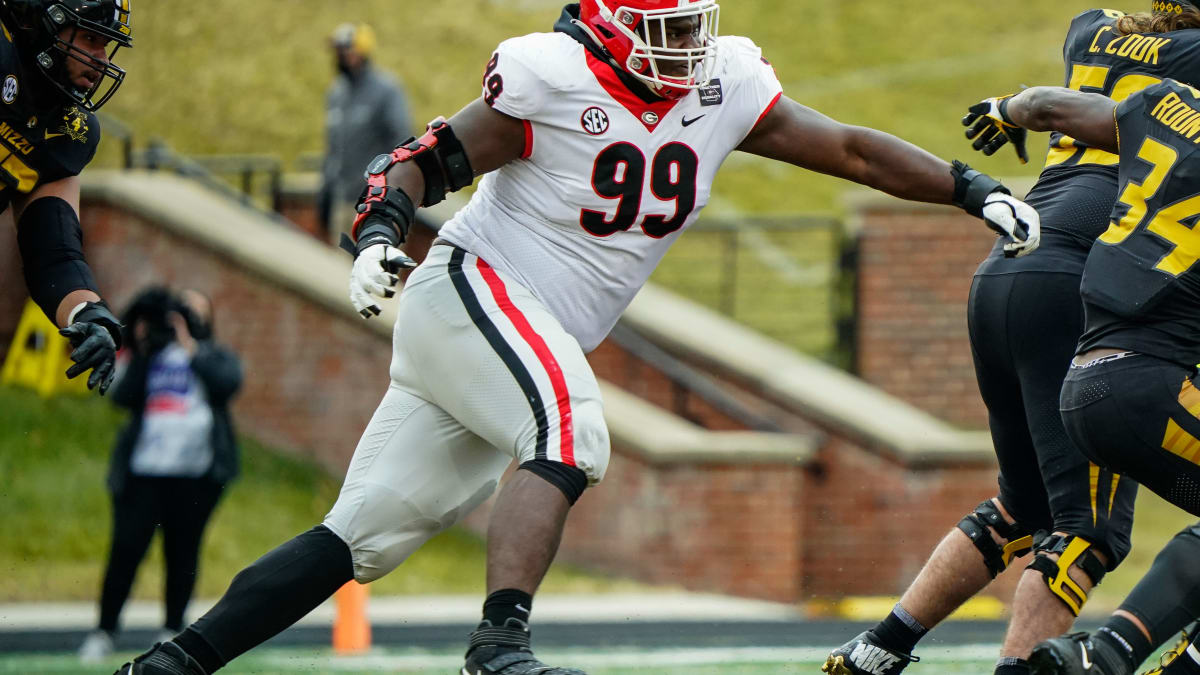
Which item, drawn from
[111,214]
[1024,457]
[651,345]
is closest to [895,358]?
[651,345]

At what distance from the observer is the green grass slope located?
34.2 ft

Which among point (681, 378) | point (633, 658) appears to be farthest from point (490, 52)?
point (633, 658)

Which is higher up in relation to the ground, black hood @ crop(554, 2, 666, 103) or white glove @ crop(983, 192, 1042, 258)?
black hood @ crop(554, 2, 666, 103)

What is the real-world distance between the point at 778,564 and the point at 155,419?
14.3 feet

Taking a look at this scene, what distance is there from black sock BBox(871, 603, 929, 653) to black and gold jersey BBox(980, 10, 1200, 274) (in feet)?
3.57

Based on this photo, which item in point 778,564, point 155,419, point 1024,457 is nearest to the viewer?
point 1024,457

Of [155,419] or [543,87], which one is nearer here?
[543,87]

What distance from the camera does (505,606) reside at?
4.09 m

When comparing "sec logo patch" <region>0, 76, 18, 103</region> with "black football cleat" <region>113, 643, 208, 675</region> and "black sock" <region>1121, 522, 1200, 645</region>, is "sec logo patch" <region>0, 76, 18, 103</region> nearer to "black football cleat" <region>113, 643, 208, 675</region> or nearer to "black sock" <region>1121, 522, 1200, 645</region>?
"black football cleat" <region>113, 643, 208, 675</region>

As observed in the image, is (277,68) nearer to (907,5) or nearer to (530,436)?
(907,5)

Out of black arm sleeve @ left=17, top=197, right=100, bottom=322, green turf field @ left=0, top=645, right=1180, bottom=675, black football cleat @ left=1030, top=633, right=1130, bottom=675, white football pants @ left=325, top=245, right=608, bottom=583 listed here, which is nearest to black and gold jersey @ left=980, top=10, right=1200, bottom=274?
black football cleat @ left=1030, top=633, right=1130, bottom=675

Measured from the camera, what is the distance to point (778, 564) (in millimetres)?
10867

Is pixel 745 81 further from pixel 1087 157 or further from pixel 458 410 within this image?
pixel 458 410

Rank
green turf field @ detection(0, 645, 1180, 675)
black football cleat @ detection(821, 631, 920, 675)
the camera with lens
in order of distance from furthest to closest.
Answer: the camera with lens, green turf field @ detection(0, 645, 1180, 675), black football cleat @ detection(821, 631, 920, 675)
